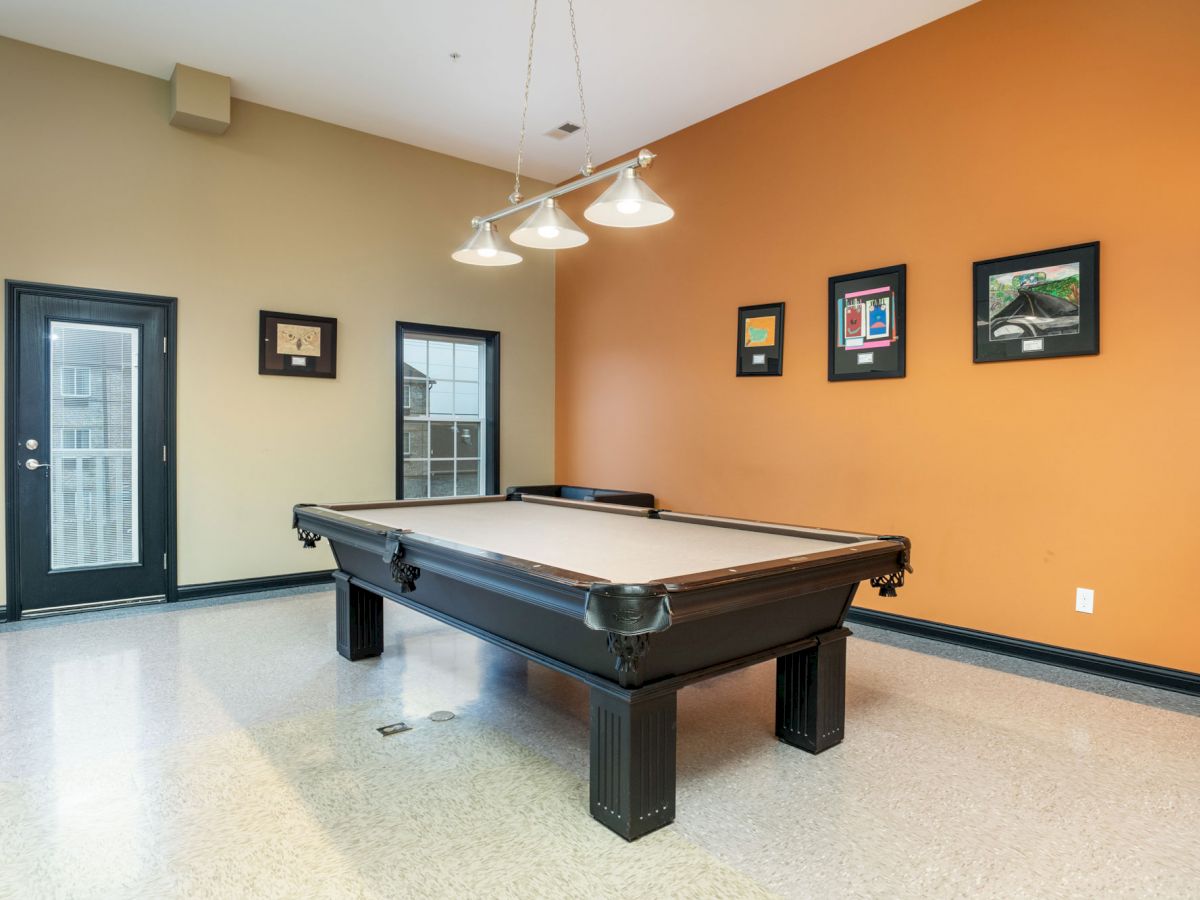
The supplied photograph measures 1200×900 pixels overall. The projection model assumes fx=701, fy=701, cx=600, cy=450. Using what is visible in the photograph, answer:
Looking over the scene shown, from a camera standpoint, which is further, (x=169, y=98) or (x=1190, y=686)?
(x=169, y=98)

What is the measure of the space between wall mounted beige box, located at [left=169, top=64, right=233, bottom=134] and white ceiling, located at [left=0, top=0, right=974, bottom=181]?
79 mm

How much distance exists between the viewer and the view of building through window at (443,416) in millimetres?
5742

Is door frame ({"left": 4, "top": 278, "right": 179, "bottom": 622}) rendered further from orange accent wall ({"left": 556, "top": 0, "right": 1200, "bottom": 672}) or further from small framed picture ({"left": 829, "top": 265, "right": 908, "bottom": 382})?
small framed picture ({"left": 829, "top": 265, "right": 908, "bottom": 382})

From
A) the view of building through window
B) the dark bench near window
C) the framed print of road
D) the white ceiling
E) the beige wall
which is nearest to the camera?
the framed print of road

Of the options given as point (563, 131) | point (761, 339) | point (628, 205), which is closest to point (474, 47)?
point (563, 131)

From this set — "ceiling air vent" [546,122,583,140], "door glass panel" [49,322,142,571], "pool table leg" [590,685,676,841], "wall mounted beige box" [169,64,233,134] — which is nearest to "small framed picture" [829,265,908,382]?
"ceiling air vent" [546,122,583,140]

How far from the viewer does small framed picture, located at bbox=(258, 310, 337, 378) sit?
492 centimetres

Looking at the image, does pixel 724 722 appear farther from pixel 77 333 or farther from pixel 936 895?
pixel 77 333

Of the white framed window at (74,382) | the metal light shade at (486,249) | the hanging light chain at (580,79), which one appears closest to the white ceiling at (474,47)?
the hanging light chain at (580,79)

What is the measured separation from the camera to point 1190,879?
178cm

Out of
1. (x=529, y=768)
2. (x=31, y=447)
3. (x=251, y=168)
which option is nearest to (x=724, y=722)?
(x=529, y=768)

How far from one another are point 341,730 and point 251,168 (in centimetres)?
399

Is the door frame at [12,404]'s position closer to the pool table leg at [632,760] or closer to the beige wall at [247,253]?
the beige wall at [247,253]

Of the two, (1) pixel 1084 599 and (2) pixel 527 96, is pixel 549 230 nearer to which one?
(2) pixel 527 96
